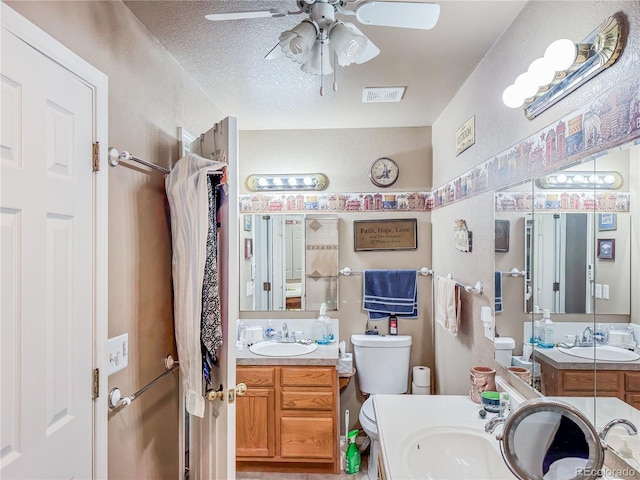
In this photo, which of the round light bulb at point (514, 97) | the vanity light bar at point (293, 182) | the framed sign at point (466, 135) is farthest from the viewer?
the vanity light bar at point (293, 182)

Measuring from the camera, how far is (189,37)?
5.39ft

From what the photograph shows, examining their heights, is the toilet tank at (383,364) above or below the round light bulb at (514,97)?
below

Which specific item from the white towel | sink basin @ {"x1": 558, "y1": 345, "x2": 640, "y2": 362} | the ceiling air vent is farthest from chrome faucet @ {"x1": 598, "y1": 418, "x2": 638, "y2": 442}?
the ceiling air vent

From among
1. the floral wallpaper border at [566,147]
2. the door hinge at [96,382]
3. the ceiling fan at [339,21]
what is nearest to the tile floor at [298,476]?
the door hinge at [96,382]

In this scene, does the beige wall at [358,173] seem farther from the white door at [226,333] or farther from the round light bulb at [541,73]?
the round light bulb at [541,73]

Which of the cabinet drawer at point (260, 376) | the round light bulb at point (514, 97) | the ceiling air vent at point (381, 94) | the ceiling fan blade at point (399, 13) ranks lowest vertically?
the cabinet drawer at point (260, 376)

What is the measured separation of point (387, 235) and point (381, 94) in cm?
118

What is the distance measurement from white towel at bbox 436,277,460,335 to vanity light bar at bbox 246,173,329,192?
1.30 meters

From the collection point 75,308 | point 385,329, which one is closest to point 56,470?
point 75,308

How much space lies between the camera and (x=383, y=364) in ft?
9.12

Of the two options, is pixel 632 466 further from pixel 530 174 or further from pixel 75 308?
pixel 75 308

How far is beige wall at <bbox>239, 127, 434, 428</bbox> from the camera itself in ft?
9.68

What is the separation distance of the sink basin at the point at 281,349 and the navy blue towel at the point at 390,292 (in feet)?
1.98

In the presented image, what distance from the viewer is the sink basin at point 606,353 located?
3.03 feet
